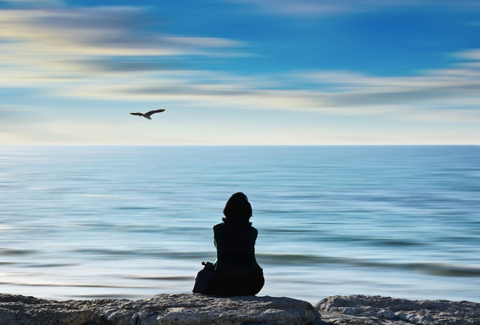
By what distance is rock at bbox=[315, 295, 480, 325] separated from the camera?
3930 mm

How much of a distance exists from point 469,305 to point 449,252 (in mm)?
10932

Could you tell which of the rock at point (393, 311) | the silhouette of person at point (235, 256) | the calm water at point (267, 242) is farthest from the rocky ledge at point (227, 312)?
the calm water at point (267, 242)

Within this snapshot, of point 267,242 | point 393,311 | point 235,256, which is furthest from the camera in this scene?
point 267,242

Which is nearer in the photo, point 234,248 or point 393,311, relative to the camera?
point 393,311

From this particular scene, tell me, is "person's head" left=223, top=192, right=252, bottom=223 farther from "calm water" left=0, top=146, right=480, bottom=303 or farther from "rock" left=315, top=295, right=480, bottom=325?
"calm water" left=0, top=146, right=480, bottom=303

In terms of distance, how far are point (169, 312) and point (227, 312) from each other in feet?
1.25

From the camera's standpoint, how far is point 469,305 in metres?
4.34

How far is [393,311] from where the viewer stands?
424 centimetres

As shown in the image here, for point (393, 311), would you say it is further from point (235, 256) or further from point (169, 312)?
point (169, 312)

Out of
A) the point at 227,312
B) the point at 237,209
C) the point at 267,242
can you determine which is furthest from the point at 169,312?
the point at 267,242

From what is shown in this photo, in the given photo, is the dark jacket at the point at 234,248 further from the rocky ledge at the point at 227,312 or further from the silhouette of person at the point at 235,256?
the rocky ledge at the point at 227,312

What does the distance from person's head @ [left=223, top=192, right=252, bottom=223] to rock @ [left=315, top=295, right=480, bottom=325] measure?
938 millimetres

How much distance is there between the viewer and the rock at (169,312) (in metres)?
3.68

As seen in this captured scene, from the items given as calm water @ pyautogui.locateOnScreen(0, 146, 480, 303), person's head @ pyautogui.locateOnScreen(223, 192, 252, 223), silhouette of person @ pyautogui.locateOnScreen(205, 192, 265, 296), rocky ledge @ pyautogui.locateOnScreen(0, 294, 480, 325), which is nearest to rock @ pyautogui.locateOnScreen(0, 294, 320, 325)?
rocky ledge @ pyautogui.locateOnScreen(0, 294, 480, 325)
